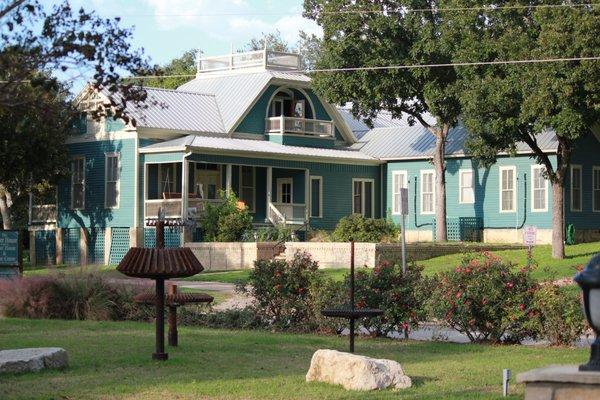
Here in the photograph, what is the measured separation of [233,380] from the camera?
13500 mm

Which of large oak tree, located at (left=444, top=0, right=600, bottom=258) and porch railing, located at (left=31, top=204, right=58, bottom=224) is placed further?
porch railing, located at (left=31, top=204, right=58, bottom=224)

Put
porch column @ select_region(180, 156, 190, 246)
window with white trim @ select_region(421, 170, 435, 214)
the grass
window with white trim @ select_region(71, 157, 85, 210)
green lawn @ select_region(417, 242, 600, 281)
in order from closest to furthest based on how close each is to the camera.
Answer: the grass, green lawn @ select_region(417, 242, 600, 281), porch column @ select_region(180, 156, 190, 246), window with white trim @ select_region(71, 157, 85, 210), window with white trim @ select_region(421, 170, 435, 214)

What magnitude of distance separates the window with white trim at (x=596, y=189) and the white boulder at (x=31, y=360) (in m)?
38.0

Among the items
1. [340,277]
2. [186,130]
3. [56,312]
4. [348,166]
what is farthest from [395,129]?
[56,312]

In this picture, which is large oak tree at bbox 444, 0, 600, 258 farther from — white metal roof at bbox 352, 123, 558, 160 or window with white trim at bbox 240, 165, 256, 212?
window with white trim at bbox 240, 165, 256, 212

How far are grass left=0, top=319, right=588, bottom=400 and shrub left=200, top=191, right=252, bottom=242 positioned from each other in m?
A: 24.2

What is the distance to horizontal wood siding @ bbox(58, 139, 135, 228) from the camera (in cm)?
4794

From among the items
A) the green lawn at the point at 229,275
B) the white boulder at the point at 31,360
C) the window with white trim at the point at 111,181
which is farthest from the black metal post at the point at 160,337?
the window with white trim at the point at 111,181

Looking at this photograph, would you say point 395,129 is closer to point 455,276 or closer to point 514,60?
point 514,60

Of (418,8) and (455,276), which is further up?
(418,8)

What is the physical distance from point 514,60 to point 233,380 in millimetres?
26336

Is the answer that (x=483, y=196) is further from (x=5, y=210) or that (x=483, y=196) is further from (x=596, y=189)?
(x=5, y=210)

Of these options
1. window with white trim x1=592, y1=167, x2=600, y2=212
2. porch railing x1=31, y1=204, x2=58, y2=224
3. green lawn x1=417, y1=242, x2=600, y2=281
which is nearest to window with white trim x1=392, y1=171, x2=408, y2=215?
window with white trim x1=592, y1=167, x2=600, y2=212

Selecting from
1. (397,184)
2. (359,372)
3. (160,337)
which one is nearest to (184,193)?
(397,184)
